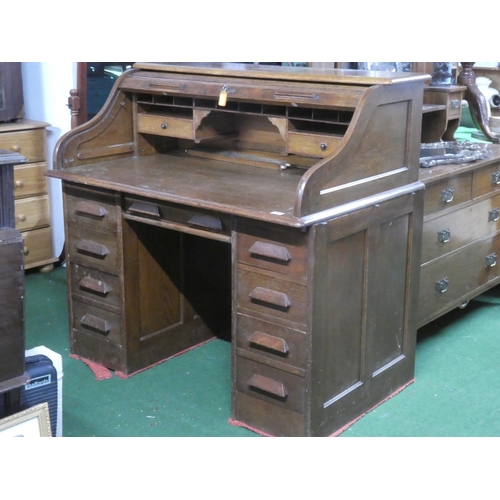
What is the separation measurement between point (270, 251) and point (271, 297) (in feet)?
0.55

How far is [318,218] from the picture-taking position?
7.65ft

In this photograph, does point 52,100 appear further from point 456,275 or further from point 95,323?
point 456,275

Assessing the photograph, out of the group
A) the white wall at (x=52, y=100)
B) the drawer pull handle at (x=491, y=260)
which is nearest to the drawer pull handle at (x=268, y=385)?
the drawer pull handle at (x=491, y=260)

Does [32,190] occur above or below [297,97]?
below

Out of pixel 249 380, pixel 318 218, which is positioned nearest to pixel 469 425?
pixel 249 380

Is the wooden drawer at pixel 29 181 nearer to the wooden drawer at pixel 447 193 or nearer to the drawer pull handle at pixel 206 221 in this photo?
the drawer pull handle at pixel 206 221

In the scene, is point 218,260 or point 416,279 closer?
point 416,279

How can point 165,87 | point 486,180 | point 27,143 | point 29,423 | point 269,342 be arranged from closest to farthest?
1. point 29,423
2. point 269,342
3. point 165,87
4. point 486,180
5. point 27,143

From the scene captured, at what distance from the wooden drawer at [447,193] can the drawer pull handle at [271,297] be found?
3.06 ft

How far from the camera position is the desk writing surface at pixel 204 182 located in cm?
248

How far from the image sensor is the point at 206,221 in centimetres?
262

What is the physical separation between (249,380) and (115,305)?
78cm

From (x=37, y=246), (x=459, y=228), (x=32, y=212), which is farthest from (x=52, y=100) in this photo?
(x=459, y=228)
